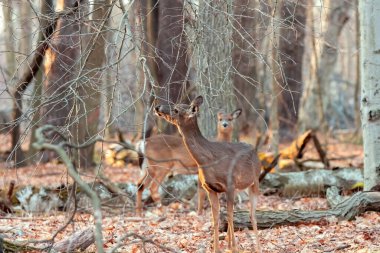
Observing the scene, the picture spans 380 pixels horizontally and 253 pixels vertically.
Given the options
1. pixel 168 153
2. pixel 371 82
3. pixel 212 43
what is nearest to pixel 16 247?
pixel 212 43

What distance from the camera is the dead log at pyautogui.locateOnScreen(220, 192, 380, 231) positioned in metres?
8.95

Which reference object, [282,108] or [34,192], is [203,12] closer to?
[34,192]

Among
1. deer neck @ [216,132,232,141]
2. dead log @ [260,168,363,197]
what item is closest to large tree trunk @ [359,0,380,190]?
dead log @ [260,168,363,197]

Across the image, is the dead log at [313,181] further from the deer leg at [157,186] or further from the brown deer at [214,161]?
the brown deer at [214,161]

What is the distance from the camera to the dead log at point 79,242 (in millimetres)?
7512

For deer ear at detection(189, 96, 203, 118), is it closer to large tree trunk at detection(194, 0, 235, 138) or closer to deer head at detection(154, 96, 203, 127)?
deer head at detection(154, 96, 203, 127)

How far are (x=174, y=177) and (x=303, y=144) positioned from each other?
13.4 ft

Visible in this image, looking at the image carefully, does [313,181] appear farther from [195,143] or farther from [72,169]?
[72,169]

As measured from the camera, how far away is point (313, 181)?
511 inches

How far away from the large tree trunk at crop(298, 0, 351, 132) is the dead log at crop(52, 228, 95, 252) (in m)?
15.0

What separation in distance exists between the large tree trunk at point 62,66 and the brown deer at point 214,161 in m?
1.01

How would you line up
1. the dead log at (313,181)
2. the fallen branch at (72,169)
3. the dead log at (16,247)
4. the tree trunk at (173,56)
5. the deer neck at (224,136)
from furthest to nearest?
the dead log at (313,181)
the deer neck at (224,136)
the tree trunk at (173,56)
the dead log at (16,247)
the fallen branch at (72,169)

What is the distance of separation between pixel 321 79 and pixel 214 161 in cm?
1872

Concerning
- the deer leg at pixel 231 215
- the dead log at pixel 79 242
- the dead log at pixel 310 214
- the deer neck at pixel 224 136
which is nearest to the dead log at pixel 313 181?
the deer neck at pixel 224 136
